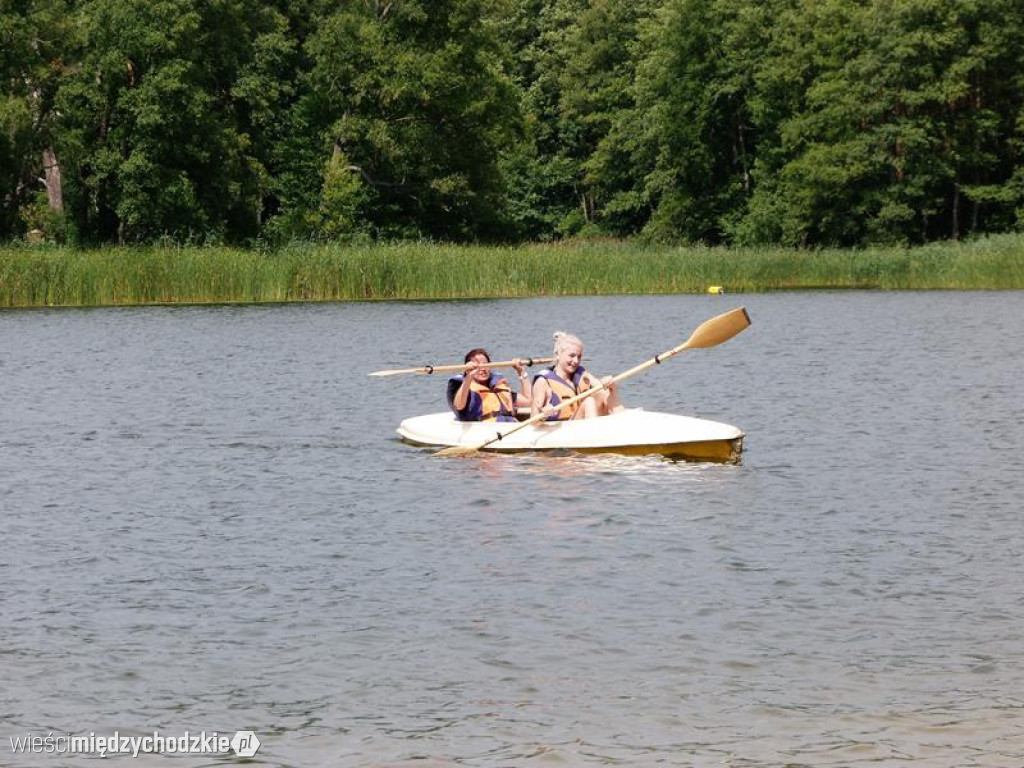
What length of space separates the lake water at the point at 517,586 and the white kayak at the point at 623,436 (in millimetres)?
162

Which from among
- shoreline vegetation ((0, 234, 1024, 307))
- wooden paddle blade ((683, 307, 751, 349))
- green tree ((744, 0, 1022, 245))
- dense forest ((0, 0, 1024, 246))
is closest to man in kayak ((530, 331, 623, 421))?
wooden paddle blade ((683, 307, 751, 349))

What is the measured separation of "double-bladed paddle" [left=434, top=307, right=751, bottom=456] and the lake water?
0.62 ft

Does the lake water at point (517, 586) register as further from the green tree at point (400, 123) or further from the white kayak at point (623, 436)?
the green tree at point (400, 123)

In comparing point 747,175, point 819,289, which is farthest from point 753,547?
point 747,175

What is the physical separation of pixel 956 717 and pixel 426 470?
833cm

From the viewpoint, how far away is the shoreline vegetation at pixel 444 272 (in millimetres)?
38906

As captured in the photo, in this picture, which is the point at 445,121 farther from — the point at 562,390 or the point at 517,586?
the point at 517,586

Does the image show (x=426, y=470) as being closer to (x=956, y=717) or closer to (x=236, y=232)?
(x=956, y=717)

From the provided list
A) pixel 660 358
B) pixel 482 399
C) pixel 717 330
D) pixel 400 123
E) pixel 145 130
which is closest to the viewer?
pixel 660 358

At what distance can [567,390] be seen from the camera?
1549 cm

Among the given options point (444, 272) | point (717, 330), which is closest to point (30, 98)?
point (444, 272)

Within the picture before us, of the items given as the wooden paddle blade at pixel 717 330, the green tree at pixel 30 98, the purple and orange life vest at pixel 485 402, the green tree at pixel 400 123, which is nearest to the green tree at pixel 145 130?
the green tree at pixel 30 98

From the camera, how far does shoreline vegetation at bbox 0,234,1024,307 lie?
3891cm

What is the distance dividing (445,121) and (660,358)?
1915 inches
